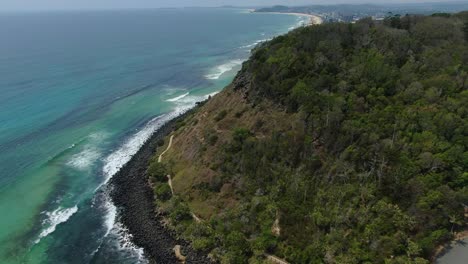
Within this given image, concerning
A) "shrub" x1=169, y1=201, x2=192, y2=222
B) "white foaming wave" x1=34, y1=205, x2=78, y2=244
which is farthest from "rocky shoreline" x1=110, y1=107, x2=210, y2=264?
"white foaming wave" x1=34, y1=205, x2=78, y2=244

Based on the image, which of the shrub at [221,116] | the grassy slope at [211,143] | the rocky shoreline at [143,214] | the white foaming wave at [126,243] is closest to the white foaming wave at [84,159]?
the rocky shoreline at [143,214]

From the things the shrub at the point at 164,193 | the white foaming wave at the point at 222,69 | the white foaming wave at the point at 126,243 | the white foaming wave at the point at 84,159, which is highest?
the white foaming wave at the point at 222,69

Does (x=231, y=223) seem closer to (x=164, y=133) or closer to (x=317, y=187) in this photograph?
(x=317, y=187)

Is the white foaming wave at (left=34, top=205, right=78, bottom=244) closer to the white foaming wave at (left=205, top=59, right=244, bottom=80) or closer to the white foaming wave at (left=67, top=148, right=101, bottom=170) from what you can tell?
the white foaming wave at (left=67, top=148, right=101, bottom=170)

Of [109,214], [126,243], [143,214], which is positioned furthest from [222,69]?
[126,243]

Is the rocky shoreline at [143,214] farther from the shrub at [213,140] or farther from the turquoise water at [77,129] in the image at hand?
the shrub at [213,140]

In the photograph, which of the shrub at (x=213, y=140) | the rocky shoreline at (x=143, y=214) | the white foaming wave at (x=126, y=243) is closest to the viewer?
the rocky shoreline at (x=143, y=214)
